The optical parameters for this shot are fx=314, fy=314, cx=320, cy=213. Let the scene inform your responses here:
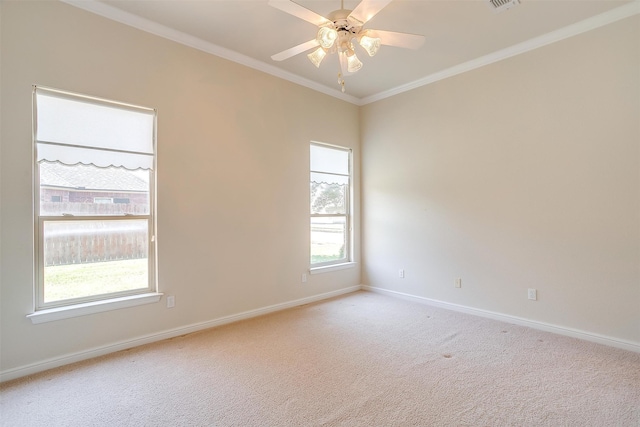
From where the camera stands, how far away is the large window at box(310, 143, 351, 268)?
177 inches

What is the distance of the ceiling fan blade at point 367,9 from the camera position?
1914mm

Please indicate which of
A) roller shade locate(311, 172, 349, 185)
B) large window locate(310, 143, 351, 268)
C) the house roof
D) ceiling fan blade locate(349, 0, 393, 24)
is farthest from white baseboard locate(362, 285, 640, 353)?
the house roof

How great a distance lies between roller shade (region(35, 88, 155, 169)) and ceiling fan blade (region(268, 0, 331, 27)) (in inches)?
68.8

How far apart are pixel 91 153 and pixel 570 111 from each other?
4464 millimetres

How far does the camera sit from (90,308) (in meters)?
2.66

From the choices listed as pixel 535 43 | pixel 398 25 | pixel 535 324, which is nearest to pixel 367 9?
pixel 398 25

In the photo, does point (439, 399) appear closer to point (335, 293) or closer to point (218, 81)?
point (335, 293)

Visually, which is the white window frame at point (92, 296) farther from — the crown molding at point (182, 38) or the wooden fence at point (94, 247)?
the crown molding at point (182, 38)

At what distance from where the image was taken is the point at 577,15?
285 centimetres

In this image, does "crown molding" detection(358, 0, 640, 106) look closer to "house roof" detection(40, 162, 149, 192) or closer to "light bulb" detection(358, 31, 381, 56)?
"light bulb" detection(358, 31, 381, 56)

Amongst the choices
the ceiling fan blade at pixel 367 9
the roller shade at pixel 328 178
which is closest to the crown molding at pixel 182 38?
the roller shade at pixel 328 178

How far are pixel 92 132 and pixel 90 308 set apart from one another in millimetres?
1501

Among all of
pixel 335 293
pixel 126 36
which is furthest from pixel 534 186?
pixel 126 36

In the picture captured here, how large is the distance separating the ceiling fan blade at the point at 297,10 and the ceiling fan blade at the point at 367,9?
224 millimetres
